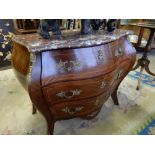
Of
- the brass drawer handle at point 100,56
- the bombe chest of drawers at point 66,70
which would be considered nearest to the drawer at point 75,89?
the bombe chest of drawers at point 66,70

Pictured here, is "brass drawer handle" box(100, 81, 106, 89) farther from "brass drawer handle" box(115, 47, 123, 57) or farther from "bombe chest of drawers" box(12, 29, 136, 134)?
"brass drawer handle" box(115, 47, 123, 57)

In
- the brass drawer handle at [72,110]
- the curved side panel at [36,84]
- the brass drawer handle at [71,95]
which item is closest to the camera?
the curved side panel at [36,84]

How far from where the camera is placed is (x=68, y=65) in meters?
0.87

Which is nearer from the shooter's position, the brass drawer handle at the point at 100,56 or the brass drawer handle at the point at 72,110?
the brass drawer handle at the point at 100,56

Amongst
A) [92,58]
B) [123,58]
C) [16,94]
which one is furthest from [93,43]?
[16,94]

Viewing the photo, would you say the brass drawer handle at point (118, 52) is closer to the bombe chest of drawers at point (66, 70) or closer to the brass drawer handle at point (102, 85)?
the bombe chest of drawers at point (66, 70)

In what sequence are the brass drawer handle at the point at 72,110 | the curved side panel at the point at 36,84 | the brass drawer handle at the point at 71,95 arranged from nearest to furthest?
the curved side panel at the point at 36,84 < the brass drawer handle at the point at 71,95 < the brass drawer handle at the point at 72,110

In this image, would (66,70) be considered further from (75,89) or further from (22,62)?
(22,62)

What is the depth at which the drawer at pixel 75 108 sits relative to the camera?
1.00 metres

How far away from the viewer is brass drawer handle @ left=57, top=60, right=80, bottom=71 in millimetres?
851

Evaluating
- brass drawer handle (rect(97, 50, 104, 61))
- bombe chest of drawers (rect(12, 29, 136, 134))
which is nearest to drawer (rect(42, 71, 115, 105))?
bombe chest of drawers (rect(12, 29, 136, 134))
